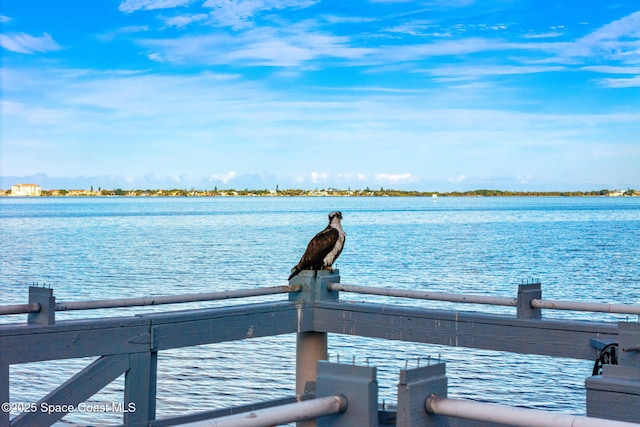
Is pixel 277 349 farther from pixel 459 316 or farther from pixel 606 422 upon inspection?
pixel 606 422

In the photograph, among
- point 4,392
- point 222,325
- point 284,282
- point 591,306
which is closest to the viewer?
point 4,392

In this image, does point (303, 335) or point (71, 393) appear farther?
point (303, 335)

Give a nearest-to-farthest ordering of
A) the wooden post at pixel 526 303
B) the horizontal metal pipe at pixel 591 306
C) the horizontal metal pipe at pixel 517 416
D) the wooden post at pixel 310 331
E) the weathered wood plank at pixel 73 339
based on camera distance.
Answer: the horizontal metal pipe at pixel 517 416
the weathered wood plank at pixel 73 339
the horizontal metal pipe at pixel 591 306
the wooden post at pixel 526 303
the wooden post at pixel 310 331

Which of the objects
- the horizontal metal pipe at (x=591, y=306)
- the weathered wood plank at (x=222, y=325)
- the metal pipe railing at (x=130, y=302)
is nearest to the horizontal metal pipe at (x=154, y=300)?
the metal pipe railing at (x=130, y=302)

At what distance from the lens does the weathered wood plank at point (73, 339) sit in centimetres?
563

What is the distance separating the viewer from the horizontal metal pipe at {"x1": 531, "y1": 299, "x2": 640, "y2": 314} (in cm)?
631

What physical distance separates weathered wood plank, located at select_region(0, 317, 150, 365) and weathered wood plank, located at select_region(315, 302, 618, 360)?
191 centimetres

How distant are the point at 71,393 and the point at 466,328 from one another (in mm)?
2969

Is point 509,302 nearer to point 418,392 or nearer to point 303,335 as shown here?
point 303,335

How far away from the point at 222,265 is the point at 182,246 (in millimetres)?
23299

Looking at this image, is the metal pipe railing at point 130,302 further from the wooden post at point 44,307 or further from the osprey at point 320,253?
the osprey at point 320,253

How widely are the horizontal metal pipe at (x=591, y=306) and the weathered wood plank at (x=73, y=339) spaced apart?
287cm

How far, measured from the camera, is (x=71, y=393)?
229 inches

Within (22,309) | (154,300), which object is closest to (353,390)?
(22,309)
